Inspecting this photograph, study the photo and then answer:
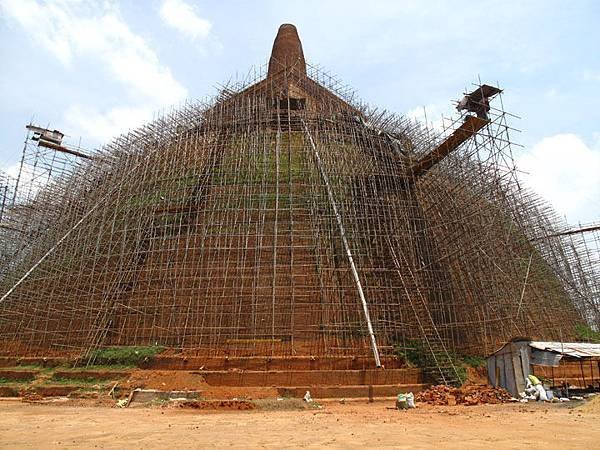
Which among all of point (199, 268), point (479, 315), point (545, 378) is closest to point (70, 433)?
point (199, 268)

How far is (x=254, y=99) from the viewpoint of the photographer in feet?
72.0

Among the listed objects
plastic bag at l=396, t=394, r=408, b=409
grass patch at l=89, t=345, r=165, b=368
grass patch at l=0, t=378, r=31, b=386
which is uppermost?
grass patch at l=89, t=345, r=165, b=368

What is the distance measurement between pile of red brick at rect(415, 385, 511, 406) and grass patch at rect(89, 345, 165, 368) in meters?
7.51

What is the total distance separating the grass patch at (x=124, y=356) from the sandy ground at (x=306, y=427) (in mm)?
2410

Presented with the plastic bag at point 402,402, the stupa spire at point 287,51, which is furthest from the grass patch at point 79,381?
the stupa spire at point 287,51

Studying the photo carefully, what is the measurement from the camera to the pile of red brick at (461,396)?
522 inches

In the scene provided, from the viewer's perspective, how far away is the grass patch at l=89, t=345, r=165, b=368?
15070mm

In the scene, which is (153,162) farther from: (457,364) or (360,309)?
(457,364)

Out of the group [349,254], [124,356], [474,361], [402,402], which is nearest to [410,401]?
[402,402]

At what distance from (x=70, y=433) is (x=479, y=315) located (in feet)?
41.6

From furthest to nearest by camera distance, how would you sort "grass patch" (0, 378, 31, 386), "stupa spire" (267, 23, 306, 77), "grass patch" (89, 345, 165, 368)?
"stupa spire" (267, 23, 306, 77) < "grass patch" (0, 378, 31, 386) < "grass patch" (89, 345, 165, 368)

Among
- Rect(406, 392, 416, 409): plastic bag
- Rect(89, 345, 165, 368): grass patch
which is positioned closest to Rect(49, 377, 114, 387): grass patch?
Rect(89, 345, 165, 368): grass patch

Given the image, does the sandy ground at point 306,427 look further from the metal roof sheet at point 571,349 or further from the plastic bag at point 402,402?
the metal roof sheet at point 571,349

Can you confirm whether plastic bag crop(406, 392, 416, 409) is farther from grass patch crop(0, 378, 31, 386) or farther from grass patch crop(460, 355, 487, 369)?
grass patch crop(0, 378, 31, 386)
